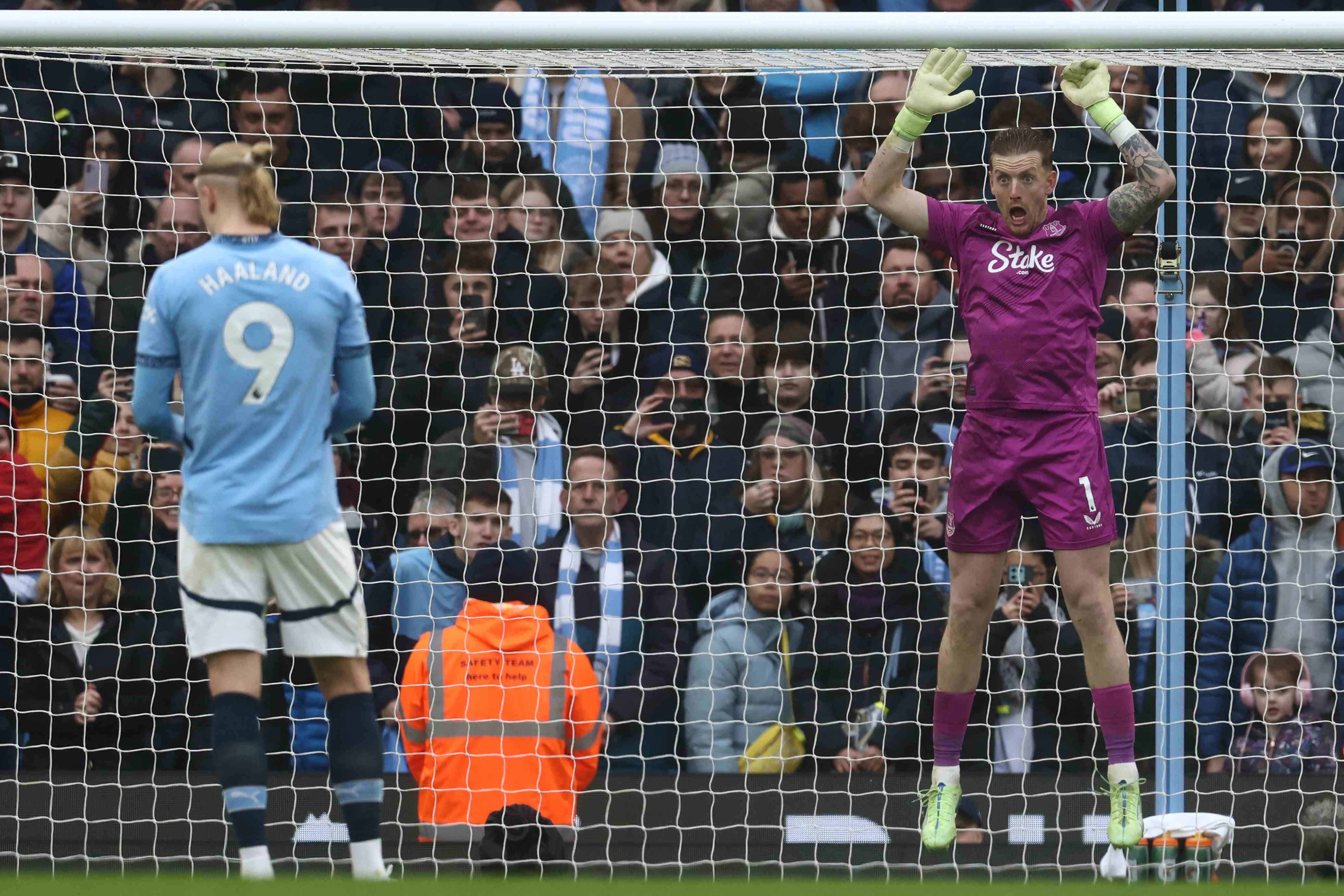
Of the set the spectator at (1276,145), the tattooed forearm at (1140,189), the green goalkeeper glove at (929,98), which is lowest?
the tattooed forearm at (1140,189)

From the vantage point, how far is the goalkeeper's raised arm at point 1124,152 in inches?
186

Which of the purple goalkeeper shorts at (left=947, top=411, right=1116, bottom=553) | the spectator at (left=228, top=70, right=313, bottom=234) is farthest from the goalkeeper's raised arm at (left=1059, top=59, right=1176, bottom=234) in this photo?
the spectator at (left=228, top=70, right=313, bottom=234)

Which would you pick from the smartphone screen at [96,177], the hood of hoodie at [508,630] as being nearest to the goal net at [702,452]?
the smartphone screen at [96,177]

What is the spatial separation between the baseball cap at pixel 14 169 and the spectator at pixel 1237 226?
482 cm

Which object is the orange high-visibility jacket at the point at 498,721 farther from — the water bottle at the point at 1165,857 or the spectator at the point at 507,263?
the water bottle at the point at 1165,857

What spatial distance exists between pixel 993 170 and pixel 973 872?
2624 mm

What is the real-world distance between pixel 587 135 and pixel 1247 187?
2769 millimetres

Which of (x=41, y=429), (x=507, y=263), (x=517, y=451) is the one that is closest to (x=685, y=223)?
(x=507, y=263)

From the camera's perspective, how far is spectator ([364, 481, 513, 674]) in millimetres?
6234

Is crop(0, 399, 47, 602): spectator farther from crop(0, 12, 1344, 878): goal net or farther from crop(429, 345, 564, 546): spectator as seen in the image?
crop(429, 345, 564, 546): spectator

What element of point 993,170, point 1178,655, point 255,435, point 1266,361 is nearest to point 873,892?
point 255,435

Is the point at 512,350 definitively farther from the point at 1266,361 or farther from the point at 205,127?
the point at 1266,361

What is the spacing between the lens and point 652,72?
21.6 feet

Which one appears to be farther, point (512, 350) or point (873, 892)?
point (512, 350)
